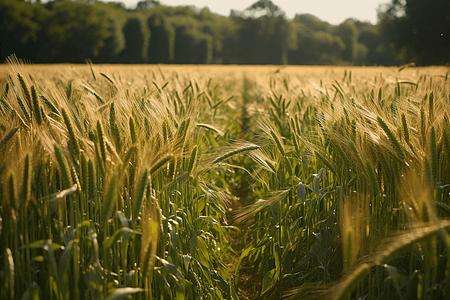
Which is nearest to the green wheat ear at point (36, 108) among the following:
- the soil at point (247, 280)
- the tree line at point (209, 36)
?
the soil at point (247, 280)

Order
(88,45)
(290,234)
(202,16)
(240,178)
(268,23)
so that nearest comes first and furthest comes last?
1. (290,234)
2. (240,178)
3. (88,45)
4. (268,23)
5. (202,16)

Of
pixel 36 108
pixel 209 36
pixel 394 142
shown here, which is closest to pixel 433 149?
pixel 394 142

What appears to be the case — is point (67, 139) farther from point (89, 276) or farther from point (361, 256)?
point (361, 256)

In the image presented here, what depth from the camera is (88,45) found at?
117 feet

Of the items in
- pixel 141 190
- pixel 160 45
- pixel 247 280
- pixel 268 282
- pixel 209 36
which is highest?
pixel 209 36

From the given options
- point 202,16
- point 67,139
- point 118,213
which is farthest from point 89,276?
point 202,16

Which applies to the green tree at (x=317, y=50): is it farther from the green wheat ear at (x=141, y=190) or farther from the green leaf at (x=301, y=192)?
the green wheat ear at (x=141, y=190)

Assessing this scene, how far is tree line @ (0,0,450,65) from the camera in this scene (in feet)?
91.4

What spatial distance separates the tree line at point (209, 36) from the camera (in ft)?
91.4

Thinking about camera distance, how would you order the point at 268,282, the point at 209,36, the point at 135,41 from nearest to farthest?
1. the point at 268,282
2. the point at 135,41
3. the point at 209,36

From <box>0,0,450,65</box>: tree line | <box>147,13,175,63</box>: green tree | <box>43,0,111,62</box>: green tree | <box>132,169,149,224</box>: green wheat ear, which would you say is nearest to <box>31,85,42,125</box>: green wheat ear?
<box>132,169,149,224</box>: green wheat ear

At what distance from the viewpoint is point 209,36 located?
52875 millimetres

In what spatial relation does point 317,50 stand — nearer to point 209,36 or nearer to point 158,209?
point 209,36

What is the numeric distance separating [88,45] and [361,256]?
39842 millimetres
